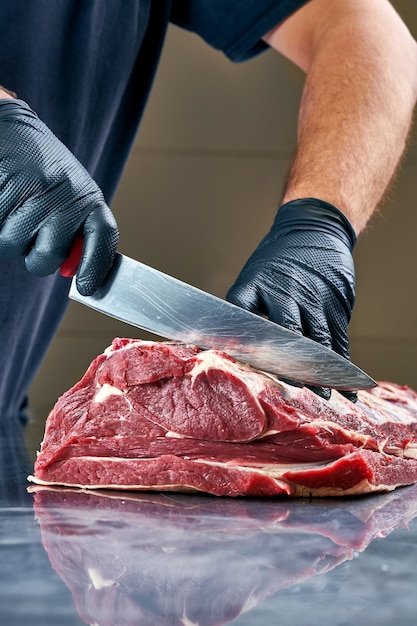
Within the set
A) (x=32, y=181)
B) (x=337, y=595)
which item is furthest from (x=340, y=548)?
(x=32, y=181)

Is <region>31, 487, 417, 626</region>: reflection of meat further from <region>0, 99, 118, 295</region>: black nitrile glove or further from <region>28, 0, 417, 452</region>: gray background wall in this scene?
<region>28, 0, 417, 452</region>: gray background wall

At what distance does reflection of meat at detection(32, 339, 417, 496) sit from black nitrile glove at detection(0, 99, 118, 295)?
0.19m

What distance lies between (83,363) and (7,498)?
4.26 meters

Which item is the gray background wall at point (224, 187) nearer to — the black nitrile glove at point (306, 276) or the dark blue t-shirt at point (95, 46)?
the dark blue t-shirt at point (95, 46)

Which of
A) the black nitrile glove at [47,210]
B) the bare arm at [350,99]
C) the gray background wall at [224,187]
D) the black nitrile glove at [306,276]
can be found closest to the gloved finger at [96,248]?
the black nitrile glove at [47,210]

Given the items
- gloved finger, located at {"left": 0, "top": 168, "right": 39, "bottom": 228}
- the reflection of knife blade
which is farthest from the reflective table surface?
gloved finger, located at {"left": 0, "top": 168, "right": 39, "bottom": 228}

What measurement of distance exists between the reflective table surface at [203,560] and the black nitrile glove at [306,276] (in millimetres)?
377

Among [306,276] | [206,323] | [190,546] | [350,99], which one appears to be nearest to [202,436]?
[206,323]

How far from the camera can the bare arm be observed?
2.03m

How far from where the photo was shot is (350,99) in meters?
2.24

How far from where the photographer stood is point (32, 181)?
1.39m

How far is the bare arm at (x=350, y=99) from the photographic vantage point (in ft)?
6.67

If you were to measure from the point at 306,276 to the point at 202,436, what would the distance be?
0.48 metres

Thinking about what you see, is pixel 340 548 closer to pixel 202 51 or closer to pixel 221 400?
pixel 221 400
